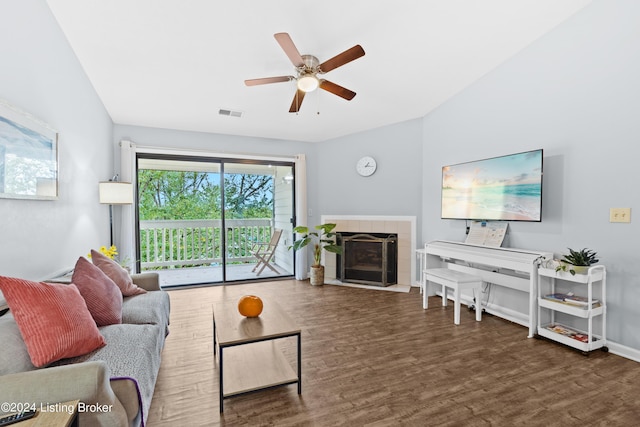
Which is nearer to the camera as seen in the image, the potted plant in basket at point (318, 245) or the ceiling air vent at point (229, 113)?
the ceiling air vent at point (229, 113)

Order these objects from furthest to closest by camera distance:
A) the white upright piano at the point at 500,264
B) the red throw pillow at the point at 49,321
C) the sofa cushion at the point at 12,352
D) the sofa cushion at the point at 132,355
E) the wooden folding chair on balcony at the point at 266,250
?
the wooden folding chair on balcony at the point at 266,250 → the white upright piano at the point at 500,264 → the sofa cushion at the point at 132,355 → the red throw pillow at the point at 49,321 → the sofa cushion at the point at 12,352

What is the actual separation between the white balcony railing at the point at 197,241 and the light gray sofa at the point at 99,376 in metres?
3.18

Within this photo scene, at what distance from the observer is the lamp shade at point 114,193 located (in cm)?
350

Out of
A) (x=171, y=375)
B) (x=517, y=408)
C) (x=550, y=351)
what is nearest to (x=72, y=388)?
(x=171, y=375)

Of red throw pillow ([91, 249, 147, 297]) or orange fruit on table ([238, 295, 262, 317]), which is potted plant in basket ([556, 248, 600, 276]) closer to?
orange fruit on table ([238, 295, 262, 317])

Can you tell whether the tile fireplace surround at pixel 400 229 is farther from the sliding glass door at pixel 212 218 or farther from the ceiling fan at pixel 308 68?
the ceiling fan at pixel 308 68

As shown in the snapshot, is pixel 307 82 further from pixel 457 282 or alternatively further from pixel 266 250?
pixel 266 250

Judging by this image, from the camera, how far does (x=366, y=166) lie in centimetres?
497

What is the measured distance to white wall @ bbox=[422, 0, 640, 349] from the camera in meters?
2.44

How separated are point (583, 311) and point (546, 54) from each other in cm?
241

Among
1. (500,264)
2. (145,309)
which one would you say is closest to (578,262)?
(500,264)

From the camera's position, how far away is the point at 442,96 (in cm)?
400

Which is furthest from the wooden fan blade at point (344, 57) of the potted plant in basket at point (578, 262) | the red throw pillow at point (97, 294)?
the potted plant in basket at point (578, 262)

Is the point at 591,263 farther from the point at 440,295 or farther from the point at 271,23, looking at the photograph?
the point at 271,23
